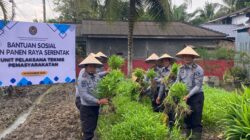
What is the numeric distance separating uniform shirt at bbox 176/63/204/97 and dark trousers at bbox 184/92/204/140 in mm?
144

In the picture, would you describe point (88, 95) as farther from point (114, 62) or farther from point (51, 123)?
point (51, 123)

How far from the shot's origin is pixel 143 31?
2583cm

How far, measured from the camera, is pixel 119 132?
218 inches

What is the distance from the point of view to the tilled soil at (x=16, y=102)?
411 inches

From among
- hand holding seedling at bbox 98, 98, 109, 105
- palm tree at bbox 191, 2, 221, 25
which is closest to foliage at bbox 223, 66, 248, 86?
hand holding seedling at bbox 98, 98, 109, 105

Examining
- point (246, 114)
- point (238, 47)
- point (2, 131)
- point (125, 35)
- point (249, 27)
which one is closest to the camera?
point (246, 114)

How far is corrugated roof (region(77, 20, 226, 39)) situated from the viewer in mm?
24625

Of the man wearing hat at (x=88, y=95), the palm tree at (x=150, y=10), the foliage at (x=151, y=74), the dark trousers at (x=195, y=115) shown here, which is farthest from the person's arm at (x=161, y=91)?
the palm tree at (x=150, y=10)

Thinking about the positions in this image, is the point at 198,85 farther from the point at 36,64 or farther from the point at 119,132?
the point at 36,64

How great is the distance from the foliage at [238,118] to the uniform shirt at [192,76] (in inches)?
45.8

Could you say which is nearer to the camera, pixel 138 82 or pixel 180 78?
pixel 180 78

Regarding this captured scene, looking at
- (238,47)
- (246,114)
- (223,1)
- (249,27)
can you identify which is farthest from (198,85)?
(223,1)

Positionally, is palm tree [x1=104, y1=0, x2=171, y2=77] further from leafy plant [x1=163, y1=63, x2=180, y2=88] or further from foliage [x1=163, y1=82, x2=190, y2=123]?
foliage [x1=163, y1=82, x2=190, y2=123]

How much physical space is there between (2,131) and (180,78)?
13.9 feet
